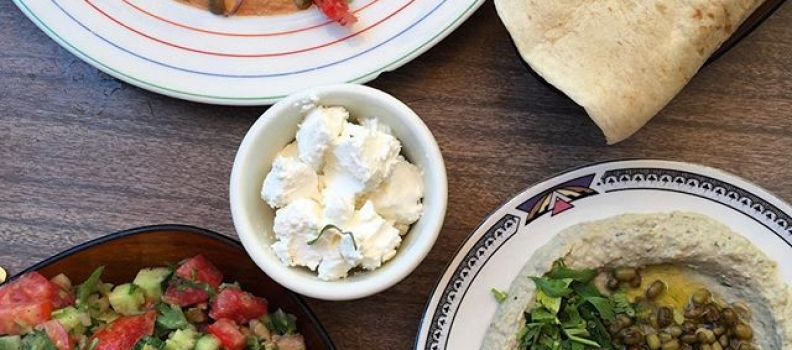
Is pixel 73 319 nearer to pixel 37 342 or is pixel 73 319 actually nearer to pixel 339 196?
pixel 37 342

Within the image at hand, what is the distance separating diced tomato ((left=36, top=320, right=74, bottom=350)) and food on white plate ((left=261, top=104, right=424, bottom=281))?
1.28 feet

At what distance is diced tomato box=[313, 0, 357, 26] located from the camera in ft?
6.25

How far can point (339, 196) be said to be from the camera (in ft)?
5.54

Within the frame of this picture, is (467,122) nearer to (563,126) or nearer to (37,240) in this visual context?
(563,126)

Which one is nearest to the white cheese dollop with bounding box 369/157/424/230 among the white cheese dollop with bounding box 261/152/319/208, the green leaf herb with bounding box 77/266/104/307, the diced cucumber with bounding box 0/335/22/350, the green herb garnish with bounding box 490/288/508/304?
the white cheese dollop with bounding box 261/152/319/208

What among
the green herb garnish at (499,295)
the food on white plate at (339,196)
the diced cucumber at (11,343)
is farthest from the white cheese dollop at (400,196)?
the diced cucumber at (11,343)

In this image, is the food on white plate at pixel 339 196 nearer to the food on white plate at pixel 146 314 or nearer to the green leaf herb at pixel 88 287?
the food on white plate at pixel 146 314

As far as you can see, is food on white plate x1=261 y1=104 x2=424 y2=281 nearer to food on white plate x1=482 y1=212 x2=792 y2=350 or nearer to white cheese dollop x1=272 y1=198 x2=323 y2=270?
white cheese dollop x1=272 y1=198 x2=323 y2=270

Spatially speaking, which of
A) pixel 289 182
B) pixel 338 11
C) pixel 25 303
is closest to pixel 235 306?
pixel 289 182

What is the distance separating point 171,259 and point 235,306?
16cm

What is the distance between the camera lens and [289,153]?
179 cm

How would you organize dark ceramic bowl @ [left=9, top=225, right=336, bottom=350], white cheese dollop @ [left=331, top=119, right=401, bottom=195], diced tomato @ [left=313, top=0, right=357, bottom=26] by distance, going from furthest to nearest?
diced tomato @ [left=313, top=0, right=357, bottom=26]
dark ceramic bowl @ [left=9, top=225, right=336, bottom=350]
white cheese dollop @ [left=331, top=119, right=401, bottom=195]

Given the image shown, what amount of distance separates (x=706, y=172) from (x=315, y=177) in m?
0.71

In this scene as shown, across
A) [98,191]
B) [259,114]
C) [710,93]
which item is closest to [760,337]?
[710,93]
